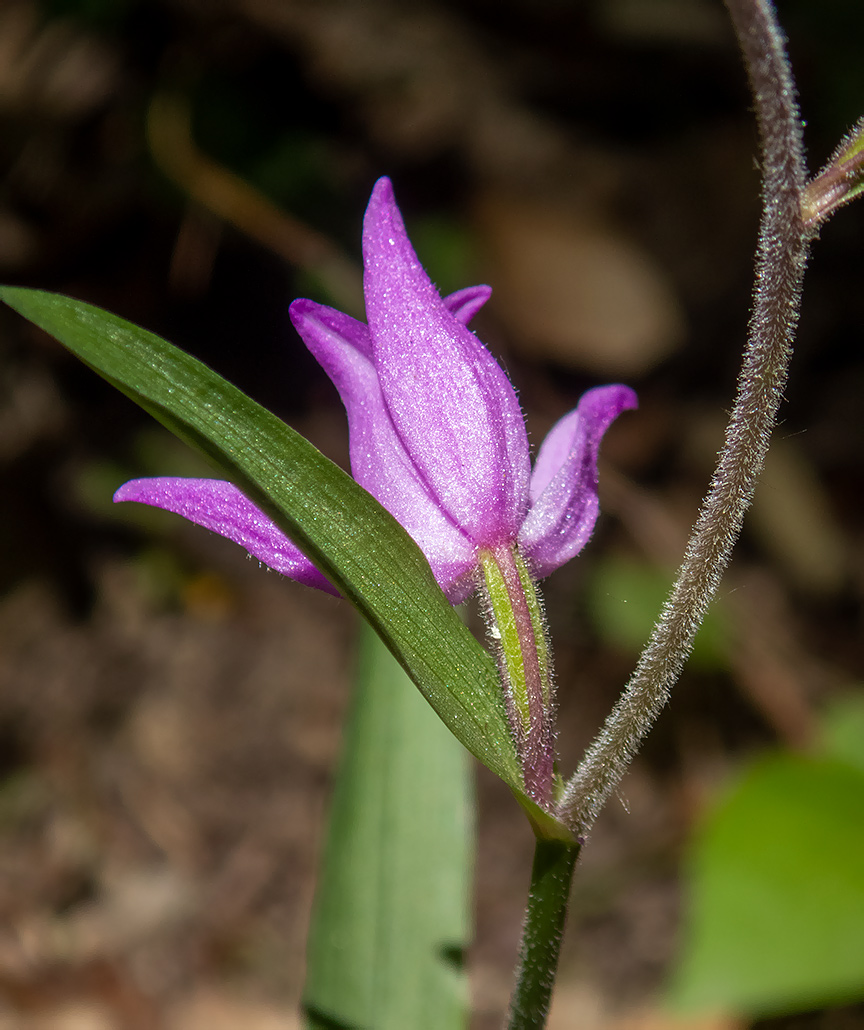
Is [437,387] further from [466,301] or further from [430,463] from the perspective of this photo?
[466,301]

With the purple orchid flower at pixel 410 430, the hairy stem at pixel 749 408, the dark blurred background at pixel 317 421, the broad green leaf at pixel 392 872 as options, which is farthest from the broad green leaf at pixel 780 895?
the purple orchid flower at pixel 410 430

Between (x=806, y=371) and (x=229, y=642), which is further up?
(x=806, y=371)

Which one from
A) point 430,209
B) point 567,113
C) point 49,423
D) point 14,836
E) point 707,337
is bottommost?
point 14,836

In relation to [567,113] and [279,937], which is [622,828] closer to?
[279,937]

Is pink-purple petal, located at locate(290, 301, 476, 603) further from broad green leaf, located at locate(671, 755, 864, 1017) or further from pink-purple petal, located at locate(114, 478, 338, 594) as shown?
broad green leaf, located at locate(671, 755, 864, 1017)

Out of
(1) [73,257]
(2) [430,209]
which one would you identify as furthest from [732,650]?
(1) [73,257]

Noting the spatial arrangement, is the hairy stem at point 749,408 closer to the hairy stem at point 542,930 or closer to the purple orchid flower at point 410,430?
the hairy stem at point 542,930
